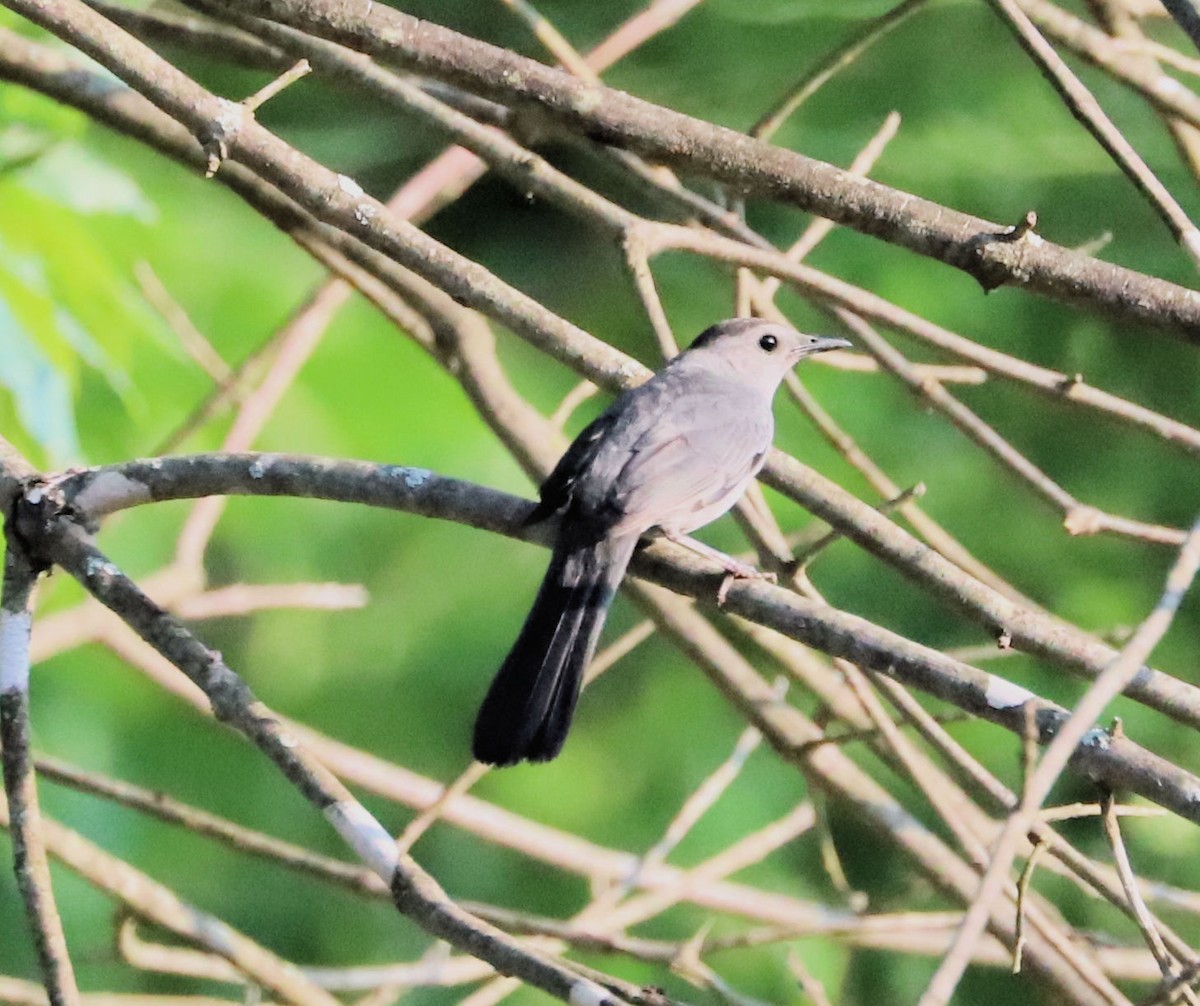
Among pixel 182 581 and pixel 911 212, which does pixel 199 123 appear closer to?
pixel 911 212

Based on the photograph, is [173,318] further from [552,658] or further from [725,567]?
[725,567]

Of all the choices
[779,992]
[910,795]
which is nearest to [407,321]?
[910,795]

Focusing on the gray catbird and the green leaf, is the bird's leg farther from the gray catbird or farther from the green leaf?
the green leaf

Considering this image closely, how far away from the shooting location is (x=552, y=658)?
2.13 metres

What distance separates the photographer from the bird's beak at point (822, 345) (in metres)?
2.78

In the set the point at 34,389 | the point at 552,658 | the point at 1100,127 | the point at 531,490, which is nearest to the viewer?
the point at 1100,127

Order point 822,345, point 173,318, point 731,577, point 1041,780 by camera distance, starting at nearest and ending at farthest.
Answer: point 1041,780
point 731,577
point 822,345
point 173,318

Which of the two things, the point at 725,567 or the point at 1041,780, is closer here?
the point at 1041,780

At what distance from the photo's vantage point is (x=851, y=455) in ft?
8.80

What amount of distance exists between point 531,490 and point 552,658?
107 inches

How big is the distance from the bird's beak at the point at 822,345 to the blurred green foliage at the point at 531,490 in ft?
5.75

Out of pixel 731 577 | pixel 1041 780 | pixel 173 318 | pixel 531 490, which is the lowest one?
pixel 1041 780

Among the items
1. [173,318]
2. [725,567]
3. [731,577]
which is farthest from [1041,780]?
[173,318]

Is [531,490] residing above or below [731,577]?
above
